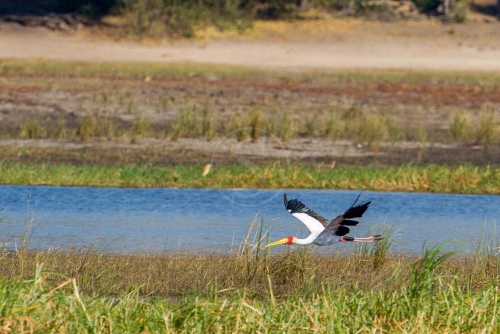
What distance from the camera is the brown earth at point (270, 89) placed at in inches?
608

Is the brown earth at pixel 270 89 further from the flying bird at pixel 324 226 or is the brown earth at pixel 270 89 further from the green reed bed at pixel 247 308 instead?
the green reed bed at pixel 247 308

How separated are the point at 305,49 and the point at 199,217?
23746mm

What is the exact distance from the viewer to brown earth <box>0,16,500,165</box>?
50.7 feet

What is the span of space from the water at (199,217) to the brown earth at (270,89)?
2713 mm

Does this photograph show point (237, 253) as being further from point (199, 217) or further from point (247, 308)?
point (199, 217)

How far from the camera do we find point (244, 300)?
5922 millimetres

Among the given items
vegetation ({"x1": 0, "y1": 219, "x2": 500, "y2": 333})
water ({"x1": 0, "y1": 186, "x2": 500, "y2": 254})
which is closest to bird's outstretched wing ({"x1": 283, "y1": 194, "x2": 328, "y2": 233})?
vegetation ({"x1": 0, "y1": 219, "x2": 500, "y2": 333})

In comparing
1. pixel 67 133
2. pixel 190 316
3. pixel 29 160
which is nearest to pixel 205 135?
pixel 67 133

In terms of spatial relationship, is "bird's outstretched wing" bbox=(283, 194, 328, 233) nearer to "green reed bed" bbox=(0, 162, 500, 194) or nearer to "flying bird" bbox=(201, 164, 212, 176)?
"green reed bed" bbox=(0, 162, 500, 194)

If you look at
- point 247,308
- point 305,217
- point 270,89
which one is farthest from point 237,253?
point 270,89

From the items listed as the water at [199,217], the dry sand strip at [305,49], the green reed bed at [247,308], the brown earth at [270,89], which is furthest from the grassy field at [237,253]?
the dry sand strip at [305,49]

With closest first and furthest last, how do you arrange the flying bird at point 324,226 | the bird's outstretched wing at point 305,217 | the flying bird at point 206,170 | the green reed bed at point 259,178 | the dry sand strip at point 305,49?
the flying bird at point 324,226, the bird's outstretched wing at point 305,217, the green reed bed at point 259,178, the flying bird at point 206,170, the dry sand strip at point 305,49

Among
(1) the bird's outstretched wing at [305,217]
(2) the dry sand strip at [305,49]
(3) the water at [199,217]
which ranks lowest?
(2) the dry sand strip at [305,49]

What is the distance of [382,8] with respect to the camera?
3928 cm
